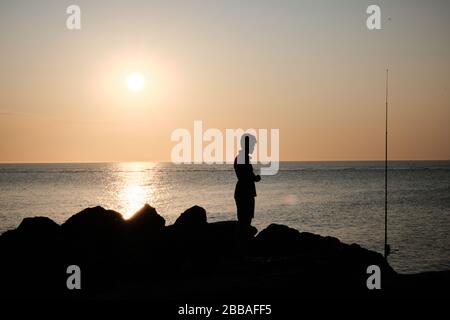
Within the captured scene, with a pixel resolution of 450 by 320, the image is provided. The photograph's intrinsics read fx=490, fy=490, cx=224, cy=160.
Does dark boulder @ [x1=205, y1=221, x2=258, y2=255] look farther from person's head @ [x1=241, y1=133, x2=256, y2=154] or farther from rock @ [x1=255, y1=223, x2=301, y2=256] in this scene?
person's head @ [x1=241, y1=133, x2=256, y2=154]

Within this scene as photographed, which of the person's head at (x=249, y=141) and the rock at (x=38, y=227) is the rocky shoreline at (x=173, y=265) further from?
the person's head at (x=249, y=141)

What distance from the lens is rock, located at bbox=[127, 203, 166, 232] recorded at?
1101 cm

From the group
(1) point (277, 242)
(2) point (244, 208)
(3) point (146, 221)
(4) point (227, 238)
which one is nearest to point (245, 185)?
(2) point (244, 208)

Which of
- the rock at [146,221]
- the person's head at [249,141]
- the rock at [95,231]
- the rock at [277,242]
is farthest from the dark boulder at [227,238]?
the rock at [95,231]

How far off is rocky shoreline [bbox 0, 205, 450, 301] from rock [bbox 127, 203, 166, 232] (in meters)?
0.02

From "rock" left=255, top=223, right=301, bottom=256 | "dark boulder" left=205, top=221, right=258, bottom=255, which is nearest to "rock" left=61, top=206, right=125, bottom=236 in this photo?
"dark boulder" left=205, top=221, right=258, bottom=255

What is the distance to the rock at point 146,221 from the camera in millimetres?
11008

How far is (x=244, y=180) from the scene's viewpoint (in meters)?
12.0

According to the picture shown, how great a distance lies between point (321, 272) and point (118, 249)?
4228 mm

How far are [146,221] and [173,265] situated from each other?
5.05 ft

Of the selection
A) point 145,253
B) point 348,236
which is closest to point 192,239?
point 145,253

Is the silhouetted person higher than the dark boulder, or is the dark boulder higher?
the silhouetted person

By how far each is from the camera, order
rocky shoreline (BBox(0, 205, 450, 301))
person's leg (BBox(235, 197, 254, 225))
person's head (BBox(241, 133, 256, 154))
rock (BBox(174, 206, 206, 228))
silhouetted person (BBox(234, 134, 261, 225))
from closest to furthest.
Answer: rocky shoreline (BBox(0, 205, 450, 301)) < person's head (BBox(241, 133, 256, 154)) < rock (BBox(174, 206, 206, 228)) < silhouetted person (BBox(234, 134, 261, 225)) < person's leg (BBox(235, 197, 254, 225))
